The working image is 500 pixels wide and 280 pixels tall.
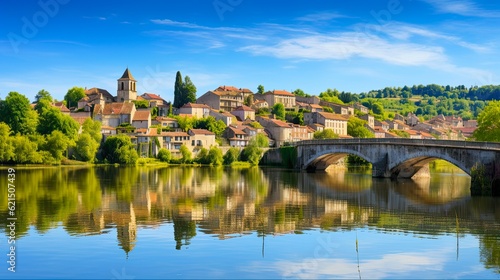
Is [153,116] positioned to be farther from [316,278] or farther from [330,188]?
[316,278]

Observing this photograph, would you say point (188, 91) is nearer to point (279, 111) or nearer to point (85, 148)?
point (279, 111)

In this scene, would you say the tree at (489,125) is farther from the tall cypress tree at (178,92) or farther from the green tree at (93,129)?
the tall cypress tree at (178,92)

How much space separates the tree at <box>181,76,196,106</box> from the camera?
134000 millimetres

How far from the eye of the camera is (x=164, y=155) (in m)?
99.6

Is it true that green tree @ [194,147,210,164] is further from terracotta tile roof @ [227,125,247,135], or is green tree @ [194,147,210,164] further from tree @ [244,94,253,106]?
tree @ [244,94,253,106]

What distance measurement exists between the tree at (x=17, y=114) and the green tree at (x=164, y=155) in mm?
18672

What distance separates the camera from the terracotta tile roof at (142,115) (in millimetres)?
110062

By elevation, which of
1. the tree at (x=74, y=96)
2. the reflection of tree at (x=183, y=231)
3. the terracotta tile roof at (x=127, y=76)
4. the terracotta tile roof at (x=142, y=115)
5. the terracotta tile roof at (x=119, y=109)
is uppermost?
the terracotta tile roof at (x=127, y=76)

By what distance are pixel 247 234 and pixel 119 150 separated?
2709 inches

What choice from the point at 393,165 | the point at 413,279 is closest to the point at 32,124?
the point at 393,165

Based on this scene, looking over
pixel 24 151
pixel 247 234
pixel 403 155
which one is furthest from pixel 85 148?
pixel 247 234

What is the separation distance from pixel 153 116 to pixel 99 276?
339 ft

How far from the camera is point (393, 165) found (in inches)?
2484

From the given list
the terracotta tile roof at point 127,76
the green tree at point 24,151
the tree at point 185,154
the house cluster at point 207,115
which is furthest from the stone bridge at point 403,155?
the terracotta tile roof at point 127,76
